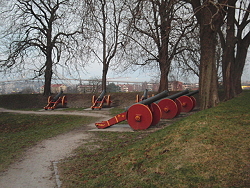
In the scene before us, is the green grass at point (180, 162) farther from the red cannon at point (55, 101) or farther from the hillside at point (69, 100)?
the hillside at point (69, 100)

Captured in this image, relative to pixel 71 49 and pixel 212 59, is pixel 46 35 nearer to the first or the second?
pixel 71 49

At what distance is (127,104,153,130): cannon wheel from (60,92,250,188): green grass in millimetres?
3100

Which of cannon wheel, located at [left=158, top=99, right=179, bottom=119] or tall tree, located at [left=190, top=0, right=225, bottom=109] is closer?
tall tree, located at [left=190, top=0, right=225, bottom=109]

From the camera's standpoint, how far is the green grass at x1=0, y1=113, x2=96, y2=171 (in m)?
9.60

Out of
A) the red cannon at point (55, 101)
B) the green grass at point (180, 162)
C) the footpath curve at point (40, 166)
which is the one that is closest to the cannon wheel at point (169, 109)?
the footpath curve at point (40, 166)

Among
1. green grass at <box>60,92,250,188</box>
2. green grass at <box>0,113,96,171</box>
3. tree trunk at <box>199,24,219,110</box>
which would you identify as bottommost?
green grass at <box>0,113,96,171</box>

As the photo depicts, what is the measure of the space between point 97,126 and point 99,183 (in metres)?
6.82

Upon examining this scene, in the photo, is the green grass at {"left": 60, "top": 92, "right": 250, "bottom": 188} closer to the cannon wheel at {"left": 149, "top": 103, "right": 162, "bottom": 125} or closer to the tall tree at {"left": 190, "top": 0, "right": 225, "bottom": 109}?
the cannon wheel at {"left": 149, "top": 103, "right": 162, "bottom": 125}

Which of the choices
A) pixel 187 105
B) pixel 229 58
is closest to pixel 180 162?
pixel 187 105

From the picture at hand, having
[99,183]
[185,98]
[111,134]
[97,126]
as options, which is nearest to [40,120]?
[97,126]

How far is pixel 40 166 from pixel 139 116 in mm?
4889

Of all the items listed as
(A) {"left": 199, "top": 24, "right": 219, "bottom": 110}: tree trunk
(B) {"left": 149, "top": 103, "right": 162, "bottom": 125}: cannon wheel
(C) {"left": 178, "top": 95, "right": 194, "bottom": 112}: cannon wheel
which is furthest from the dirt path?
(C) {"left": 178, "top": 95, "right": 194, "bottom": 112}: cannon wheel

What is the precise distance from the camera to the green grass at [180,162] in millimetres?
3670

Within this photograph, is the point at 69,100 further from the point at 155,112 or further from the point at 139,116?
the point at 139,116
